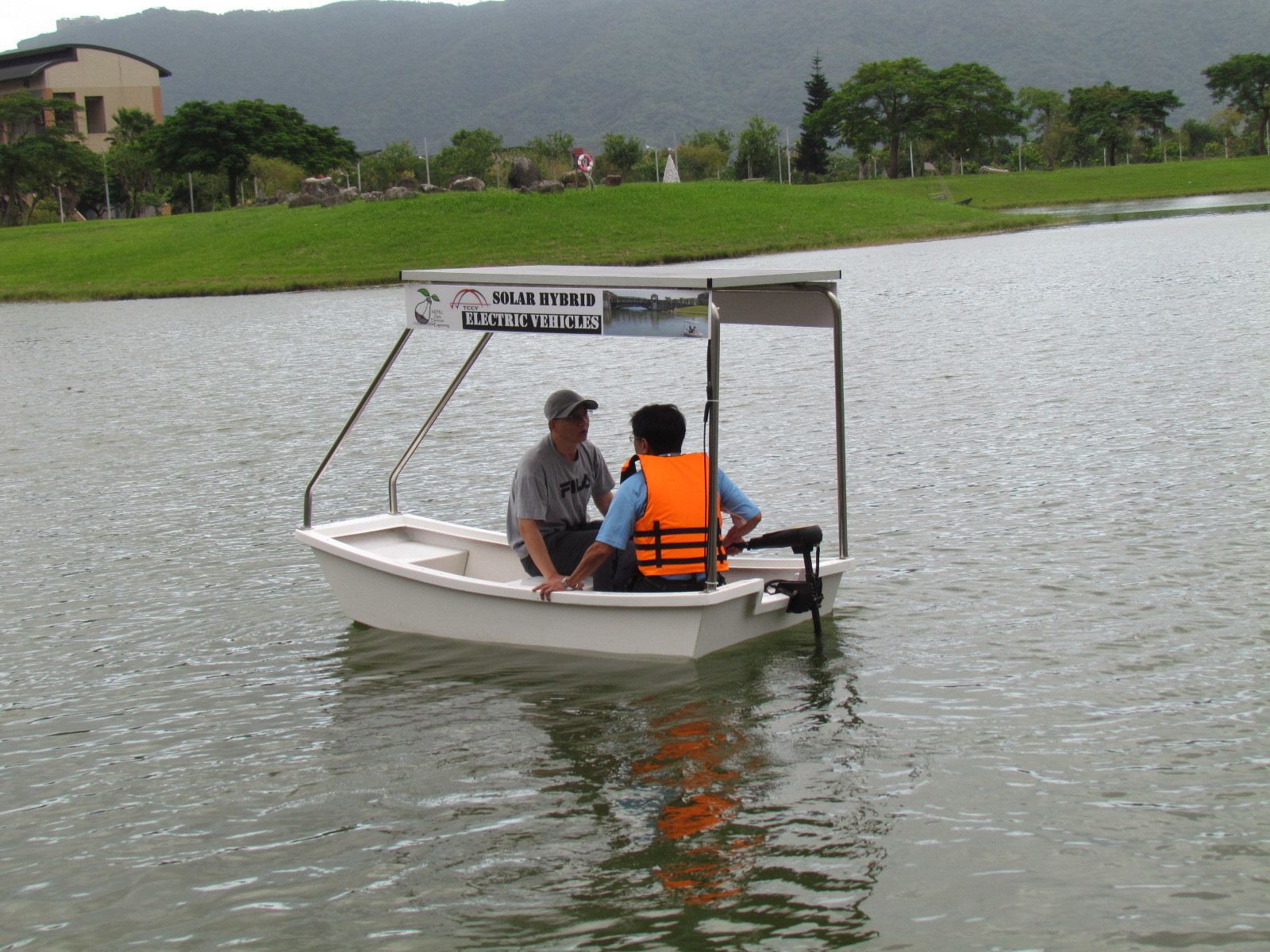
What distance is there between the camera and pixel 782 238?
5016 cm

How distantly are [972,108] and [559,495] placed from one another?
356 ft

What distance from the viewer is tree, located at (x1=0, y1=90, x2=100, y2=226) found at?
8844 cm

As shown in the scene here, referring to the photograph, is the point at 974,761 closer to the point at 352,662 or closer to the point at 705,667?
the point at 705,667

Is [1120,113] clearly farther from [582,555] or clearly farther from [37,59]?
[582,555]

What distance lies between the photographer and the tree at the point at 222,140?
285 ft

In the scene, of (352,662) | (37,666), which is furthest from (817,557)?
(37,666)

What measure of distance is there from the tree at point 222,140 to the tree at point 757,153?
3932 cm

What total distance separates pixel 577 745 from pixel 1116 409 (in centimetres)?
969

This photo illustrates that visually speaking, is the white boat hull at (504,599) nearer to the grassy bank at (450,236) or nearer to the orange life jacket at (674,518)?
the orange life jacket at (674,518)

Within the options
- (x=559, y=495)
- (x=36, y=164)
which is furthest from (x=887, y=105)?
(x=559, y=495)

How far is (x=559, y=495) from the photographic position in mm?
7797

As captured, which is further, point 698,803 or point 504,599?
point 504,599

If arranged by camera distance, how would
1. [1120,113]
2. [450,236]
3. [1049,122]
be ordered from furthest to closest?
1. [1049,122]
2. [1120,113]
3. [450,236]

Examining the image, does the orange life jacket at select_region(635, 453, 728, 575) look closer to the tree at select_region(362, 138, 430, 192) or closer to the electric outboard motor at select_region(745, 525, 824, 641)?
the electric outboard motor at select_region(745, 525, 824, 641)
